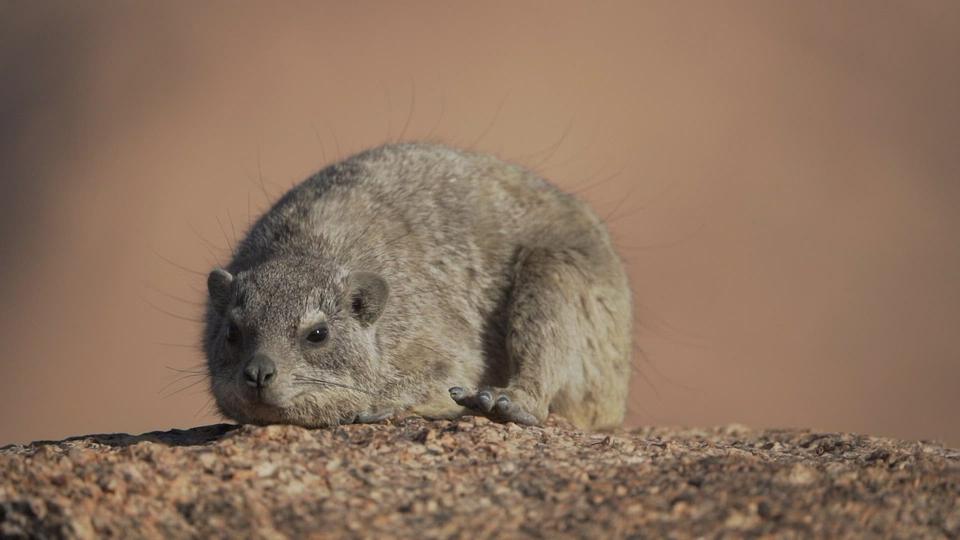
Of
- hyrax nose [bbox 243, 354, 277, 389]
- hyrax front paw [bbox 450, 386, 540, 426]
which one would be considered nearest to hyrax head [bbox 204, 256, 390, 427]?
hyrax nose [bbox 243, 354, 277, 389]

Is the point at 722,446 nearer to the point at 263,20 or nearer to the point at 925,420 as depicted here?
the point at 925,420

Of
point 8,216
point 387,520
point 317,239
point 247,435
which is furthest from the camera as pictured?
point 8,216

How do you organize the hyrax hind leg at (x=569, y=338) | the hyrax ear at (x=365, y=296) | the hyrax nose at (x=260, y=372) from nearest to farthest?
the hyrax nose at (x=260, y=372) → the hyrax ear at (x=365, y=296) → the hyrax hind leg at (x=569, y=338)

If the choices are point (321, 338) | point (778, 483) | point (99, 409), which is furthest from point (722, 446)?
point (99, 409)

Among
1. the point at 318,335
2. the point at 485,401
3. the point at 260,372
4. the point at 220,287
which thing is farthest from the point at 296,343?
the point at 485,401

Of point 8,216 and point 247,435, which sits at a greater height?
point 8,216

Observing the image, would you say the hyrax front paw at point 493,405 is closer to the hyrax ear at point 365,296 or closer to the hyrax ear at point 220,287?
the hyrax ear at point 365,296

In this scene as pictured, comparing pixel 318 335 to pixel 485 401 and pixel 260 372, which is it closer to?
pixel 260 372

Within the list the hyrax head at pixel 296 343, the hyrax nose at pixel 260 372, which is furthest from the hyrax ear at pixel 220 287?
the hyrax nose at pixel 260 372
